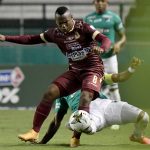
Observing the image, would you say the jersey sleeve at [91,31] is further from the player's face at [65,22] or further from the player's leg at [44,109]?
the player's leg at [44,109]

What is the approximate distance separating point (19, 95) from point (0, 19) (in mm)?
5660

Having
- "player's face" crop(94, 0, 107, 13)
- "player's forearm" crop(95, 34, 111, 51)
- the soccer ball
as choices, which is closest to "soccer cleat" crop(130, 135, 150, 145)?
the soccer ball

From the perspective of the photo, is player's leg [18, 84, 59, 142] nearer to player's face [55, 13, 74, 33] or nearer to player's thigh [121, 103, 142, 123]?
player's face [55, 13, 74, 33]

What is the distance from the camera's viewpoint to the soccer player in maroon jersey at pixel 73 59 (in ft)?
30.1

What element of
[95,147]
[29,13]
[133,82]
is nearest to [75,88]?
[95,147]

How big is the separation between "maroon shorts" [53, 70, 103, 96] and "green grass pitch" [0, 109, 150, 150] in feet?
2.44

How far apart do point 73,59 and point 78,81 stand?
1.02 ft

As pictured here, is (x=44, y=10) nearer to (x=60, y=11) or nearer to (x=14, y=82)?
(x=14, y=82)

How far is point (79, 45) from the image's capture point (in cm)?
945

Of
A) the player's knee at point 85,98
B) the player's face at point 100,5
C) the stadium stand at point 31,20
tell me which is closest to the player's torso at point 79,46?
the player's knee at point 85,98

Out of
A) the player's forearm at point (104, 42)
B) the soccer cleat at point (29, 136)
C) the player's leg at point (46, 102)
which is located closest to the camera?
the soccer cleat at point (29, 136)

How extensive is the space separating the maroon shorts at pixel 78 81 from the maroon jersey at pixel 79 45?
90 millimetres

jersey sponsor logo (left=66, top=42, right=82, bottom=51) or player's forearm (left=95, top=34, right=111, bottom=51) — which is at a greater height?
player's forearm (left=95, top=34, right=111, bottom=51)

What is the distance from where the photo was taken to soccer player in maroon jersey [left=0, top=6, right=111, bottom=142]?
9188 millimetres
